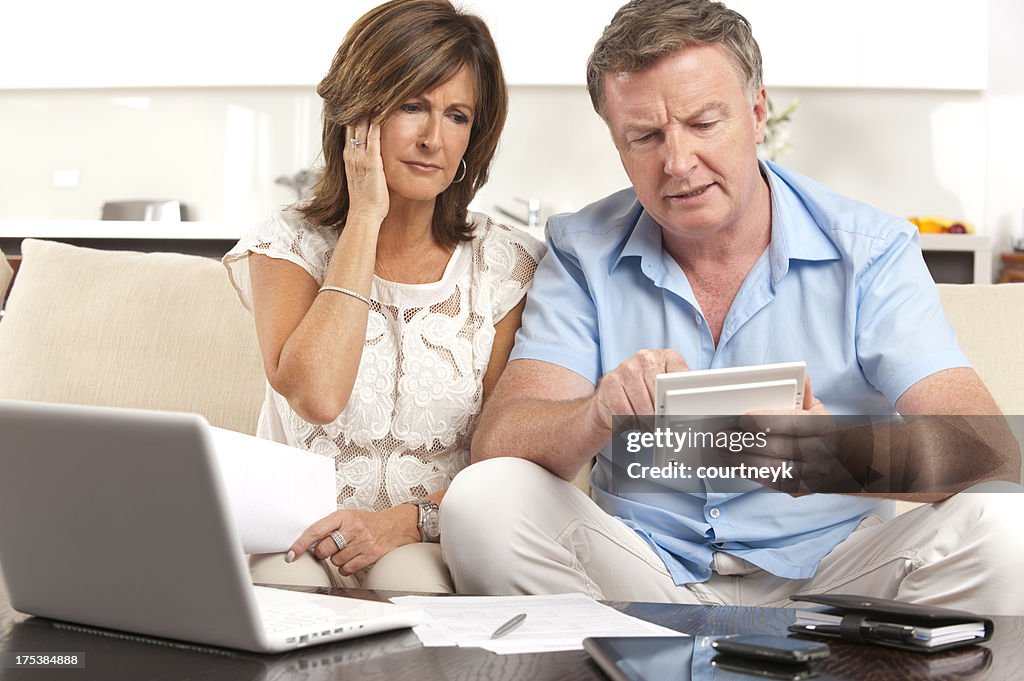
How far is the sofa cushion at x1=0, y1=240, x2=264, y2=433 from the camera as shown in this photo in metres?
2.24

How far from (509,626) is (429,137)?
0.99 metres

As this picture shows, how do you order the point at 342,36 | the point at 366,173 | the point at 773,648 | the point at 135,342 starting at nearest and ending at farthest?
1. the point at 773,648
2. the point at 366,173
3. the point at 135,342
4. the point at 342,36

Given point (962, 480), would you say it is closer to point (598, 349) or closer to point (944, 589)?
point (944, 589)

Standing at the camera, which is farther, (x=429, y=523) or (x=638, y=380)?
(x=429, y=523)

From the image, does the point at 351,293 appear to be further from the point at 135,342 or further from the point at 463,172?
the point at 135,342

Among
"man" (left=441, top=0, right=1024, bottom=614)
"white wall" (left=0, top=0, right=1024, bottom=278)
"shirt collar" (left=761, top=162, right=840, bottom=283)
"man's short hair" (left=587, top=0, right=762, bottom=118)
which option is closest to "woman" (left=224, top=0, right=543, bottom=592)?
"man" (left=441, top=0, right=1024, bottom=614)

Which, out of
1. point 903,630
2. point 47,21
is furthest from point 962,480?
point 47,21

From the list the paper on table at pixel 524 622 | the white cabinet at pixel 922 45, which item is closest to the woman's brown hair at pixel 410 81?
the paper on table at pixel 524 622

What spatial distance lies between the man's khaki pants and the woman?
0.73 ft

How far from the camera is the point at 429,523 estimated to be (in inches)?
70.0

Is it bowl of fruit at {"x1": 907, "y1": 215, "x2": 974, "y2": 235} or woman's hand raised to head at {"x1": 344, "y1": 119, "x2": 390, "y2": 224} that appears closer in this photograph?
woman's hand raised to head at {"x1": 344, "y1": 119, "x2": 390, "y2": 224}

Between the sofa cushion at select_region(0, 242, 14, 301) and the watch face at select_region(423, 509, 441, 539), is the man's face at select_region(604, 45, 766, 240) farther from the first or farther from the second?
the sofa cushion at select_region(0, 242, 14, 301)

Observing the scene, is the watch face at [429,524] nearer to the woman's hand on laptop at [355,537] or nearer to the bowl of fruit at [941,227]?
the woman's hand on laptop at [355,537]

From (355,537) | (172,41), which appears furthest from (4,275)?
(172,41)
